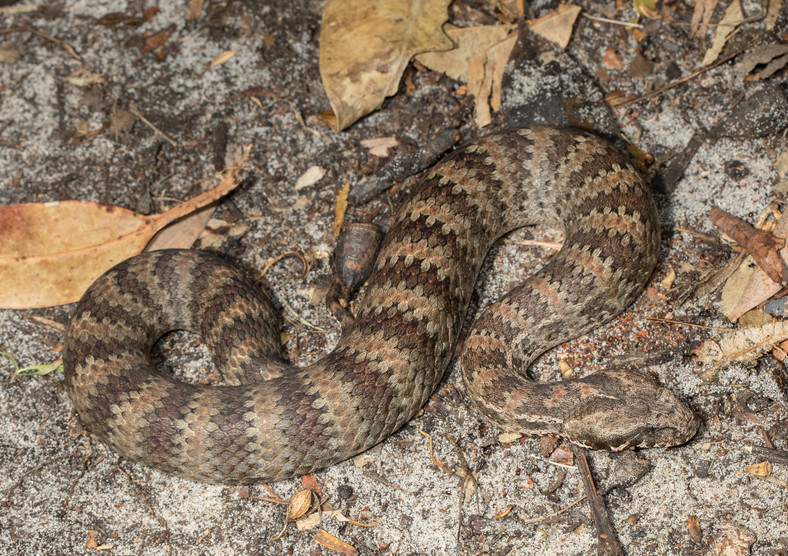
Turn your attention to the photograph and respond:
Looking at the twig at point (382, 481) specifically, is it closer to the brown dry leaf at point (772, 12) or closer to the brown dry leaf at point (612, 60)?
the brown dry leaf at point (612, 60)

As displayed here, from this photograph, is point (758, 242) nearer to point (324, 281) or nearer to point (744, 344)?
point (744, 344)

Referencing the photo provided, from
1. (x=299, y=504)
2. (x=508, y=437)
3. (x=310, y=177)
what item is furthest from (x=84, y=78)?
(x=508, y=437)

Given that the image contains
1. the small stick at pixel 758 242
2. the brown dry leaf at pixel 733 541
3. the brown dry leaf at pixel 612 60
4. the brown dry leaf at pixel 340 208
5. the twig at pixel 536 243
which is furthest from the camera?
the brown dry leaf at pixel 612 60

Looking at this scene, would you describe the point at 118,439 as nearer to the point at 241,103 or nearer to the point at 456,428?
the point at 456,428

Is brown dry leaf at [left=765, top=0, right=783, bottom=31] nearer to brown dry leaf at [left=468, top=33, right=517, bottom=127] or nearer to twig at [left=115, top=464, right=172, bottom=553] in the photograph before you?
brown dry leaf at [left=468, top=33, right=517, bottom=127]

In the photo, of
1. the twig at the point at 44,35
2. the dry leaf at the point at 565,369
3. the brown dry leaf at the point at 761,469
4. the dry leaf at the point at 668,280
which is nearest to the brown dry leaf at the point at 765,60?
the dry leaf at the point at 668,280

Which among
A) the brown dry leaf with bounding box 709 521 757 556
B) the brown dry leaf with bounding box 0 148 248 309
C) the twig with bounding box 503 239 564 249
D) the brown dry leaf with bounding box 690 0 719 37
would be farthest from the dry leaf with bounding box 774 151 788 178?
the brown dry leaf with bounding box 0 148 248 309
